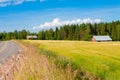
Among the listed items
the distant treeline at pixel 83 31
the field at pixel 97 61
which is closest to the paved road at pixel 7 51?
the field at pixel 97 61

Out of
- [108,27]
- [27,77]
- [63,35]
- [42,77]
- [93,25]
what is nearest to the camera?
[42,77]

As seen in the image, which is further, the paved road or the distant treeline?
the distant treeline

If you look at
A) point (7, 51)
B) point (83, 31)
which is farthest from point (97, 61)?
point (83, 31)

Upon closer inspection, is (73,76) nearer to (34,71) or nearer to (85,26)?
(34,71)

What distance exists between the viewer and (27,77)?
38.1ft

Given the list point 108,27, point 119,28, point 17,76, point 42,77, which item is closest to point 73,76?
point 42,77

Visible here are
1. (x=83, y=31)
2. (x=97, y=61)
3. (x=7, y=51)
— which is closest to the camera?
→ (x=97, y=61)

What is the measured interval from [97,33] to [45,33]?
3798 centimetres

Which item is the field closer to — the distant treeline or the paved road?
the paved road

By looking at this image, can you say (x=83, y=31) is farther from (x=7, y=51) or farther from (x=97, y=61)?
(x=97, y=61)

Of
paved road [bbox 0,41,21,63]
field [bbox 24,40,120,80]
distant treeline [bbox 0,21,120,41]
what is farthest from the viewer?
distant treeline [bbox 0,21,120,41]

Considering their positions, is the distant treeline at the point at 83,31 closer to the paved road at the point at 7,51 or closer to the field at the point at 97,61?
the paved road at the point at 7,51

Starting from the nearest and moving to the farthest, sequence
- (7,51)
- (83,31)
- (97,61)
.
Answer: (97,61) < (7,51) < (83,31)

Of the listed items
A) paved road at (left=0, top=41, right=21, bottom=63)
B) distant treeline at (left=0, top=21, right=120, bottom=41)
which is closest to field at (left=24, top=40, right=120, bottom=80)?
paved road at (left=0, top=41, right=21, bottom=63)
